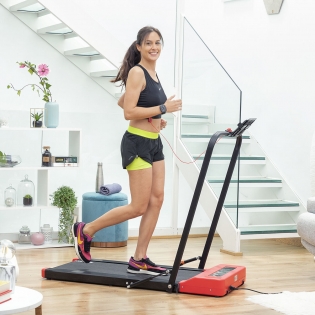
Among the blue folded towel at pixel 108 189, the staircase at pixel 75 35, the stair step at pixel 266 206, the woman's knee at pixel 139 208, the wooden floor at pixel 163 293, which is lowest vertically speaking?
the wooden floor at pixel 163 293

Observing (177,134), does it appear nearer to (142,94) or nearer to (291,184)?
(291,184)

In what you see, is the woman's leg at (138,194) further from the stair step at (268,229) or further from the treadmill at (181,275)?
the stair step at (268,229)

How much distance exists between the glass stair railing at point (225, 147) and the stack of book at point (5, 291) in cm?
322

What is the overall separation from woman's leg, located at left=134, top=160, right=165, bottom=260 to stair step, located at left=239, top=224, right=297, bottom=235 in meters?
1.55

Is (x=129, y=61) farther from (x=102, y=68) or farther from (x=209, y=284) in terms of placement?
(x=102, y=68)

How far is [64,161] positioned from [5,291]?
127 inches

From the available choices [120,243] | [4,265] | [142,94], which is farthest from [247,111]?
[4,265]

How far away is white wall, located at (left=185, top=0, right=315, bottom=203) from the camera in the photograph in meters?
6.19

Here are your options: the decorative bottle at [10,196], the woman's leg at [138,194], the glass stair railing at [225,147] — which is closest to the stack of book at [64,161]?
the decorative bottle at [10,196]

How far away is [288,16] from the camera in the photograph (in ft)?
21.0

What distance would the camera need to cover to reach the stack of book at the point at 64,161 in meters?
5.87

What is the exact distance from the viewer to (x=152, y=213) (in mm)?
4336

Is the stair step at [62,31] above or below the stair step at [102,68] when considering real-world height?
above

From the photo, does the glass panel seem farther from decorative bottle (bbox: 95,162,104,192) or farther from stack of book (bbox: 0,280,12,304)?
stack of book (bbox: 0,280,12,304)
